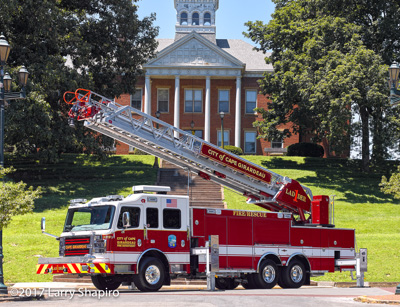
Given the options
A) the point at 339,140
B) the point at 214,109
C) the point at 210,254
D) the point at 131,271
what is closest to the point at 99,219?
the point at 131,271

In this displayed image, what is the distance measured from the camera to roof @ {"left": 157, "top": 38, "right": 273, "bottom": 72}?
61334mm

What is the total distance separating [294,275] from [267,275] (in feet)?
3.57

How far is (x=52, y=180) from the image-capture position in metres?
40.8

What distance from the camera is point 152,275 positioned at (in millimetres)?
16219

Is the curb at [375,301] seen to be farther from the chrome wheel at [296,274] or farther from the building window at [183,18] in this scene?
the building window at [183,18]

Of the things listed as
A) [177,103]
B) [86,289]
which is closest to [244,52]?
[177,103]

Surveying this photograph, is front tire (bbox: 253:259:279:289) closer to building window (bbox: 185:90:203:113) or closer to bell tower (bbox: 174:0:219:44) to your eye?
building window (bbox: 185:90:203:113)

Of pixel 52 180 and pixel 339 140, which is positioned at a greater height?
pixel 339 140

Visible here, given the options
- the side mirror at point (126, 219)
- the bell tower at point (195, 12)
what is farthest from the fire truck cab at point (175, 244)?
the bell tower at point (195, 12)

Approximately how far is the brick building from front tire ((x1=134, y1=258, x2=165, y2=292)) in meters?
38.9

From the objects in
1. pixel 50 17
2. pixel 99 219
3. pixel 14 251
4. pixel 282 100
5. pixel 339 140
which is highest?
pixel 50 17

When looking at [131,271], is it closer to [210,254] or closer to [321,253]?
[210,254]

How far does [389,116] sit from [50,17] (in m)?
23.0

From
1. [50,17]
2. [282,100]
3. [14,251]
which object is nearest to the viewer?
[14,251]
